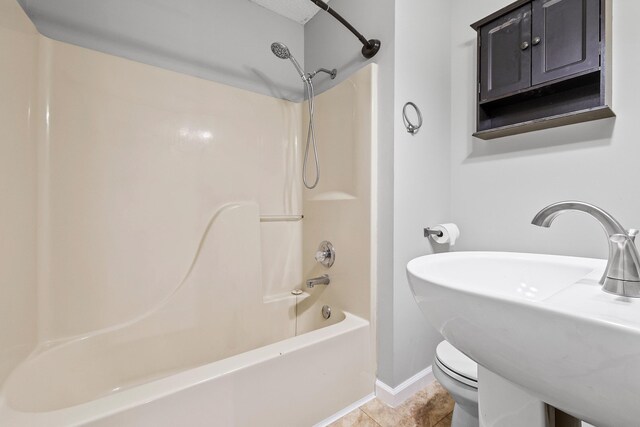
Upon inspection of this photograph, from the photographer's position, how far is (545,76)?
0.96 meters

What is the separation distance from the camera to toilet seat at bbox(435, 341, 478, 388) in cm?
78

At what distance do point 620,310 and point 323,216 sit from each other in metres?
1.18

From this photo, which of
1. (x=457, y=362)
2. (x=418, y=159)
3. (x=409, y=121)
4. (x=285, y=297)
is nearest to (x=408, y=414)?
(x=457, y=362)

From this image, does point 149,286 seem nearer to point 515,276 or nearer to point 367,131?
point 367,131

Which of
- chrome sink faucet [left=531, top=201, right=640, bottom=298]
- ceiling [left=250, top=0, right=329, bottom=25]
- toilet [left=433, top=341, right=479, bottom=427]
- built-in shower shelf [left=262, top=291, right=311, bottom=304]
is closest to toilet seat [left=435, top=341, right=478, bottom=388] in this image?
toilet [left=433, top=341, right=479, bottom=427]

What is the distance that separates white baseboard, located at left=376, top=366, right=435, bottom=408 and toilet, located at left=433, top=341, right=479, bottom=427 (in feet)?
0.89

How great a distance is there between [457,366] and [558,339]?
0.59 meters

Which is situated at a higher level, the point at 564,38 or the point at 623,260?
the point at 564,38

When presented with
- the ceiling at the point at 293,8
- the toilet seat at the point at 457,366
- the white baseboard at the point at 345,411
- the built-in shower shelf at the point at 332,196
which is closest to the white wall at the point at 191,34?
the ceiling at the point at 293,8

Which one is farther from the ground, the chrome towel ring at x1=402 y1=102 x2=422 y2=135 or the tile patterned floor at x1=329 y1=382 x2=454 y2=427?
the chrome towel ring at x1=402 y1=102 x2=422 y2=135

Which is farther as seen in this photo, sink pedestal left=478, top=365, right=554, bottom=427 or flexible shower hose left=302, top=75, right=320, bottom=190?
flexible shower hose left=302, top=75, right=320, bottom=190

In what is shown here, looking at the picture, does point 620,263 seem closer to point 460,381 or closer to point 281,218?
point 460,381

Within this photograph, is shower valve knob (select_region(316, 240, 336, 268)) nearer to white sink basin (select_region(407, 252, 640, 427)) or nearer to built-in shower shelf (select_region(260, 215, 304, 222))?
built-in shower shelf (select_region(260, 215, 304, 222))

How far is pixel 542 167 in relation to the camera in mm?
1049
